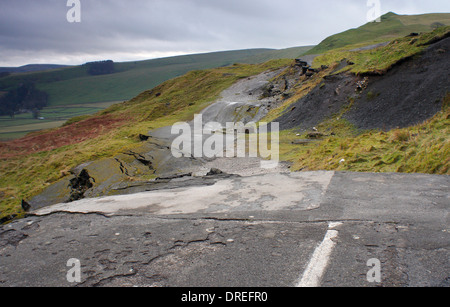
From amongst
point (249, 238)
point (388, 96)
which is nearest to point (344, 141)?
point (388, 96)

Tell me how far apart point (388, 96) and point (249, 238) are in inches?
645

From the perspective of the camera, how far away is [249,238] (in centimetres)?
454

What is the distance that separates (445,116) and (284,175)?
669 centimetres

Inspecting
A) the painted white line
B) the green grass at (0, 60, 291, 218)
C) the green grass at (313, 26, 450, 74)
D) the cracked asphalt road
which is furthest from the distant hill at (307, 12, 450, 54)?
the painted white line

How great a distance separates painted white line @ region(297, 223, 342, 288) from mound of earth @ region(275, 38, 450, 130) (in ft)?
41.3

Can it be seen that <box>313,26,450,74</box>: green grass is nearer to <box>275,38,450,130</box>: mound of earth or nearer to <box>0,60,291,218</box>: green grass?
<box>275,38,450,130</box>: mound of earth

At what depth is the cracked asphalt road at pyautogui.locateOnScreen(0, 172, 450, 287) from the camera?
363cm

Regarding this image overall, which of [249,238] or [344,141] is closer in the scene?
[249,238]

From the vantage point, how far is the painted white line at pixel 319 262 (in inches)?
132

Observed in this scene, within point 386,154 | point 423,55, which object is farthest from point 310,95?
point 386,154

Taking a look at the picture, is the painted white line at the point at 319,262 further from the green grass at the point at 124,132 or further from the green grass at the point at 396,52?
the green grass at the point at 396,52

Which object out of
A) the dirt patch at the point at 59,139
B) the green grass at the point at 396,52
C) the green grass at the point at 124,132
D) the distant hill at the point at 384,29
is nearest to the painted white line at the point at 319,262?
the green grass at the point at 124,132

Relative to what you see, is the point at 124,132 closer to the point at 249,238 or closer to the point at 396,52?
the point at 396,52

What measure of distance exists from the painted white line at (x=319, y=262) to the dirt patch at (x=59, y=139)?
3456 cm
